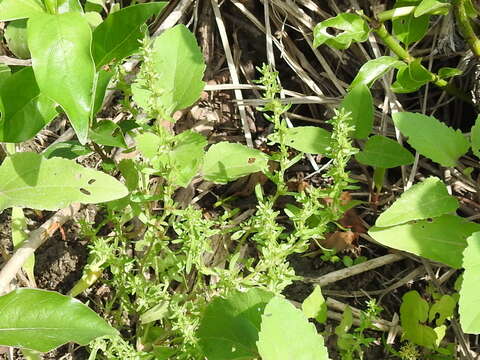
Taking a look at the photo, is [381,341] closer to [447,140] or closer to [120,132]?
[447,140]

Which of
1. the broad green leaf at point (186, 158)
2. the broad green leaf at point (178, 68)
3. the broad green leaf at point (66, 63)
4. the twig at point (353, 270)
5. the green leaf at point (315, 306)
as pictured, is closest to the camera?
the broad green leaf at point (66, 63)

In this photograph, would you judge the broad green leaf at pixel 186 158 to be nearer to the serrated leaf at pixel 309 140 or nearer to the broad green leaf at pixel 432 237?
the serrated leaf at pixel 309 140

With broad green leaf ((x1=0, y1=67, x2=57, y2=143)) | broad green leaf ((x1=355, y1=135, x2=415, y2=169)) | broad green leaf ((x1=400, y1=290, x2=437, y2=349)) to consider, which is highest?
broad green leaf ((x1=0, y1=67, x2=57, y2=143))

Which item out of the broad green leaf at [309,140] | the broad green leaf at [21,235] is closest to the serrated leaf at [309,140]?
the broad green leaf at [309,140]

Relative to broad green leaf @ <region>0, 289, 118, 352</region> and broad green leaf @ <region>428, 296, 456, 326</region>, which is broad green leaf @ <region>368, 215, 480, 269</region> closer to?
broad green leaf @ <region>428, 296, 456, 326</region>

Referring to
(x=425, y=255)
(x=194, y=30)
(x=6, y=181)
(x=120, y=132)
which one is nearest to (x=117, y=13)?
(x=120, y=132)

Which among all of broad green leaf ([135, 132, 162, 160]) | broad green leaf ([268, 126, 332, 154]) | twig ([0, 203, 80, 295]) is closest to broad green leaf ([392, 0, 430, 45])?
broad green leaf ([268, 126, 332, 154])

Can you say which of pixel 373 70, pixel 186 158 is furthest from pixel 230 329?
pixel 373 70
